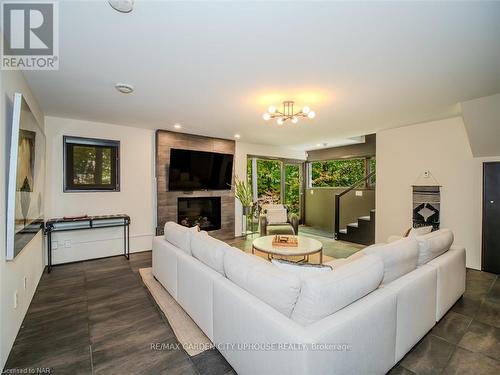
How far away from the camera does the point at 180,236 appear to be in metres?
2.81

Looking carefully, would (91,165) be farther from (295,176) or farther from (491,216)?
(491,216)

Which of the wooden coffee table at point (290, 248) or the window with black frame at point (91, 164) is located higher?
the window with black frame at point (91, 164)

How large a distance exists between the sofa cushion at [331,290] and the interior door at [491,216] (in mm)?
3485

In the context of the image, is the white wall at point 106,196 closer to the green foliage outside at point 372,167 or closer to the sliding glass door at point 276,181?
the sliding glass door at point 276,181

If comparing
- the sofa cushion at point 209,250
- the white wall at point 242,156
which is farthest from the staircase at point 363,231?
the sofa cushion at point 209,250

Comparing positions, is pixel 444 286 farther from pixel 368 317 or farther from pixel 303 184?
pixel 303 184

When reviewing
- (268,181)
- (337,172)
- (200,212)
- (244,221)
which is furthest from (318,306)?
(337,172)

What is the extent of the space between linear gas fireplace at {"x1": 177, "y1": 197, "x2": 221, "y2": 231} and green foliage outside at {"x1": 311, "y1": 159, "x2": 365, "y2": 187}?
12.4 feet

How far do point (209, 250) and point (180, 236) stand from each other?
2.48ft

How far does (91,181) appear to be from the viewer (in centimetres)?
446

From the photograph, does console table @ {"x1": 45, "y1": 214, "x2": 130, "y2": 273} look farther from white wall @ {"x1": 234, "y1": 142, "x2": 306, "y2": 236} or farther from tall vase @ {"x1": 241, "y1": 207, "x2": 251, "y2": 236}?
tall vase @ {"x1": 241, "y1": 207, "x2": 251, "y2": 236}

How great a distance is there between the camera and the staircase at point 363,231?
17.9ft

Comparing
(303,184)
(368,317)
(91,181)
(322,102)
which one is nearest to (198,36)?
(322,102)

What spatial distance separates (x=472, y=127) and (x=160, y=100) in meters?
4.47
